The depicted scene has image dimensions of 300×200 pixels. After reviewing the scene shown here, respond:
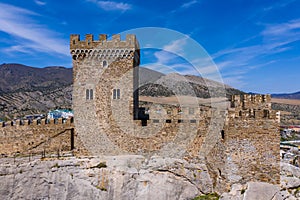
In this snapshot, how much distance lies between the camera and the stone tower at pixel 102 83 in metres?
20.8

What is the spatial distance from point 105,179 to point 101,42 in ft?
31.2

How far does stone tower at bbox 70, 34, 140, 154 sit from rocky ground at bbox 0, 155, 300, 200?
2.43 metres

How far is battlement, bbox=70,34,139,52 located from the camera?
20.6m

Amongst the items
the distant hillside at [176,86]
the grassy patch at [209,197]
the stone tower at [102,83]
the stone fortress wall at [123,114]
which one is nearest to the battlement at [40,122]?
the stone fortress wall at [123,114]

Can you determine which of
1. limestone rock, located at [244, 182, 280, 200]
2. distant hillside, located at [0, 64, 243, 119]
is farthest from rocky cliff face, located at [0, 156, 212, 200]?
distant hillside, located at [0, 64, 243, 119]

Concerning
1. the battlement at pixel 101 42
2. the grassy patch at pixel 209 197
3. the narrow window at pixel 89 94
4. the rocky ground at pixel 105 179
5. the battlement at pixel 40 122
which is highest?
the battlement at pixel 101 42

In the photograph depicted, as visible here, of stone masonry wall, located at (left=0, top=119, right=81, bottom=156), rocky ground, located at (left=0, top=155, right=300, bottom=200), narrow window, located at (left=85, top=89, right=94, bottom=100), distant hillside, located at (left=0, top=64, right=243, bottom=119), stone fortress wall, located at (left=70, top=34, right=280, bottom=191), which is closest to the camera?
rocky ground, located at (left=0, top=155, right=300, bottom=200)

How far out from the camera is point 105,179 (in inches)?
797

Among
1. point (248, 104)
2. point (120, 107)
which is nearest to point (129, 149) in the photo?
point (120, 107)

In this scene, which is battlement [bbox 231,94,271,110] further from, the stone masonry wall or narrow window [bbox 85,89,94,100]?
the stone masonry wall

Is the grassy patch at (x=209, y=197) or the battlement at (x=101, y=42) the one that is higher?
the battlement at (x=101, y=42)

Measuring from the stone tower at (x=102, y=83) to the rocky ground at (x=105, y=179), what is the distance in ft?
7.98

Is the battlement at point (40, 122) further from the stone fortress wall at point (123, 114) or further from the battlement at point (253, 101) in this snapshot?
the battlement at point (253, 101)

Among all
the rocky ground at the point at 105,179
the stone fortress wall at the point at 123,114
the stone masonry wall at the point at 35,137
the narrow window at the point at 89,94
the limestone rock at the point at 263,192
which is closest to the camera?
the limestone rock at the point at 263,192
